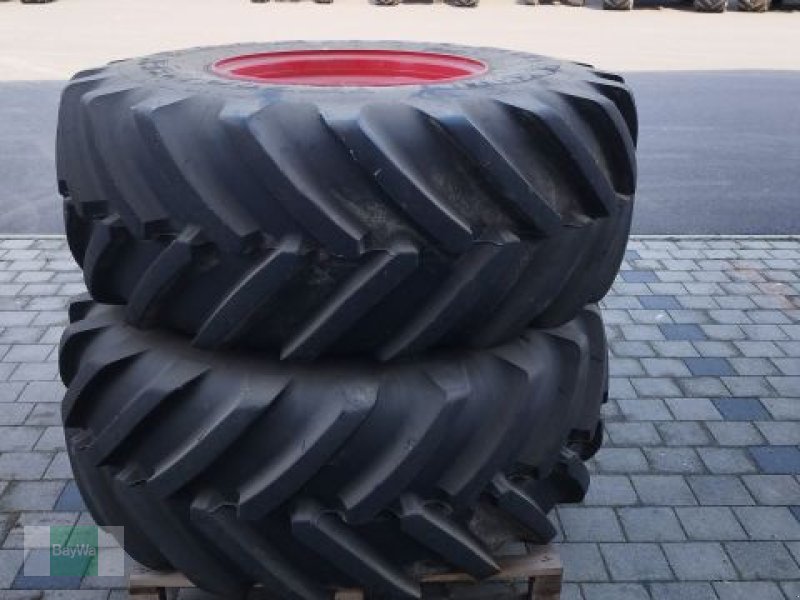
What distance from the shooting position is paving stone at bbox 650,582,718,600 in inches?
100

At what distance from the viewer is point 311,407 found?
189 cm

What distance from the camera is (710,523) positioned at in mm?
2869

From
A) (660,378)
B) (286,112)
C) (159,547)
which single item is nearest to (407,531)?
(159,547)

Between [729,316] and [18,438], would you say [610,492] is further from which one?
[18,438]

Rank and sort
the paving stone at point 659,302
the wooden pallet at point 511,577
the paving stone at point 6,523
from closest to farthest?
the wooden pallet at point 511,577, the paving stone at point 6,523, the paving stone at point 659,302

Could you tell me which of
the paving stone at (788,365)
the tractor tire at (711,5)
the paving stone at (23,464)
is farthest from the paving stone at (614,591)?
the tractor tire at (711,5)

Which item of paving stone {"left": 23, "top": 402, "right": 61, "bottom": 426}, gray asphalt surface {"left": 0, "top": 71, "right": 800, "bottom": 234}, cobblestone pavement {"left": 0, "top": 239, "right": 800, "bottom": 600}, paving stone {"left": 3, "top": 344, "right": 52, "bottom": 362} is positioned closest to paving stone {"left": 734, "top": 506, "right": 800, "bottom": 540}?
cobblestone pavement {"left": 0, "top": 239, "right": 800, "bottom": 600}

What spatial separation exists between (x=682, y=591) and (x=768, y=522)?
52cm

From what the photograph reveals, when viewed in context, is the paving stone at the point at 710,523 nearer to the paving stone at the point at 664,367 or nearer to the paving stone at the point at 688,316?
the paving stone at the point at 664,367

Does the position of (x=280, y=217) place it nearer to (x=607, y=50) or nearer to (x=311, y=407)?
(x=311, y=407)

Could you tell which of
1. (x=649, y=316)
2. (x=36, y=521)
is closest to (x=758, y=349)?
(x=649, y=316)

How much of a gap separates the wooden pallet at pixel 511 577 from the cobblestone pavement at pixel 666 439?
0.30m

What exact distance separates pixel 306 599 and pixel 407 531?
34 cm

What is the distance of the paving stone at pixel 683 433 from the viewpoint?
334 cm
